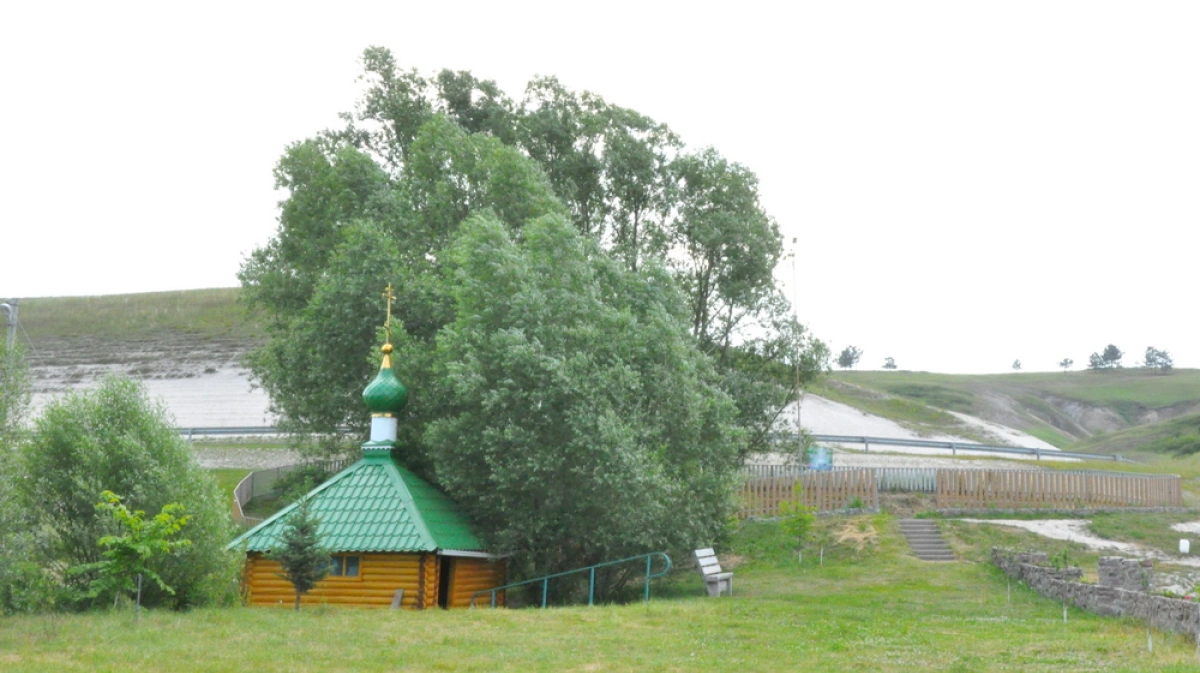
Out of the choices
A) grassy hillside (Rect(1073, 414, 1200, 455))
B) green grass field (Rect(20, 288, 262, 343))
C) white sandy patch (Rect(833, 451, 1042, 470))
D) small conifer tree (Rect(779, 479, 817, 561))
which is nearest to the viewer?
small conifer tree (Rect(779, 479, 817, 561))

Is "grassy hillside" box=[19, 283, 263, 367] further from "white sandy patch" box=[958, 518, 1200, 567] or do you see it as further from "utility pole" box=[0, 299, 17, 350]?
"white sandy patch" box=[958, 518, 1200, 567]

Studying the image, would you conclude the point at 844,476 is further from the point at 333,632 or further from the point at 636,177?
the point at 333,632

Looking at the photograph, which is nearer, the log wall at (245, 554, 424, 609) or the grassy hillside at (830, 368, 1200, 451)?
the log wall at (245, 554, 424, 609)

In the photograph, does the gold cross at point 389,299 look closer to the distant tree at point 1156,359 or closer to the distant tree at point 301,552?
the distant tree at point 301,552

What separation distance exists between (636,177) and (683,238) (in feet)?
8.64

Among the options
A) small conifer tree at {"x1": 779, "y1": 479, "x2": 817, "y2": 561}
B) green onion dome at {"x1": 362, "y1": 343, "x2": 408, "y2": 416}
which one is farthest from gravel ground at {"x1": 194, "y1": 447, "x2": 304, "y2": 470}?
small conifer tree at {"x1": 779, "y1": 479, "x2": 817, "y2": 561}

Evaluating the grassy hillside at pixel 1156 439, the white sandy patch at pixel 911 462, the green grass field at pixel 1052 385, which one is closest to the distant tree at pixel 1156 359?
the green grass field at pixel 1052 385

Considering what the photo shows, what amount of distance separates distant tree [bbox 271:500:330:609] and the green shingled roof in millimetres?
2784

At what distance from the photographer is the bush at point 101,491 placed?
21453 millimetres

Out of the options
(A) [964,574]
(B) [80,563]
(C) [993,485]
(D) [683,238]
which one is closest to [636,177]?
(D) [683,238]

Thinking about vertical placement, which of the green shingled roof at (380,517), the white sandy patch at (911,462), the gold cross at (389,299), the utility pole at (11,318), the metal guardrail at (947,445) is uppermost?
the gold cross at (389,299)

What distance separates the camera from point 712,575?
25.0 m

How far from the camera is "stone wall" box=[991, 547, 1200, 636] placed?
1639cm

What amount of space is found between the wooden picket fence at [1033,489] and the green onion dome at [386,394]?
1714cm
